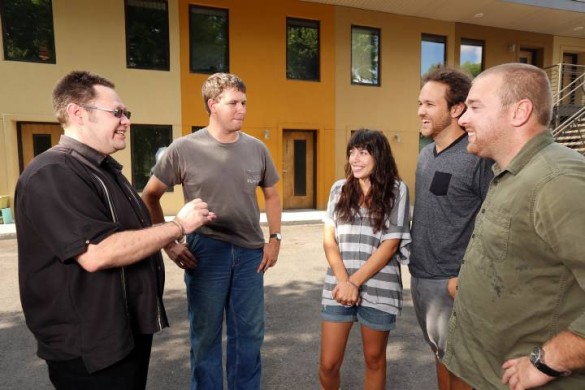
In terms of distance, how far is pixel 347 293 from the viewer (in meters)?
2.38

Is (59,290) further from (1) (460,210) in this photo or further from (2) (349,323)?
(1) (460,210)

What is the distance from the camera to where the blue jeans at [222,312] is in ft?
8.82

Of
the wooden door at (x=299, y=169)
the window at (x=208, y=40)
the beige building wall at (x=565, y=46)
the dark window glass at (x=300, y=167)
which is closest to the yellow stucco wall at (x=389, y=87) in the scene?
the wooden door at (x=299, y=169)

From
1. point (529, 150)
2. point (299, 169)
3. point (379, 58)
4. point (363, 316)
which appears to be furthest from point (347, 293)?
point (379, 58)

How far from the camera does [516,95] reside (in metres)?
1.51

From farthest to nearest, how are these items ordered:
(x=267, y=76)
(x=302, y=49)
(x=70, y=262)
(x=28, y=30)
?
(x=302, y=49), (x=267, y=76), (x=28, y=30), (x=70, y=262)

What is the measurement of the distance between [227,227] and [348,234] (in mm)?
812

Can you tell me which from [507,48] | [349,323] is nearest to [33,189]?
[349,323]

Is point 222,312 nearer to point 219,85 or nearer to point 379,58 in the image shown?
point 219,85

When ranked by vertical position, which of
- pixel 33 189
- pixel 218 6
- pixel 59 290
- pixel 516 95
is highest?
pixel 218 6

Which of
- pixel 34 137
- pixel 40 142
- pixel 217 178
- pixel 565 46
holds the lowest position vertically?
pixel 217 178

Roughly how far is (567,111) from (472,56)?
3649mm

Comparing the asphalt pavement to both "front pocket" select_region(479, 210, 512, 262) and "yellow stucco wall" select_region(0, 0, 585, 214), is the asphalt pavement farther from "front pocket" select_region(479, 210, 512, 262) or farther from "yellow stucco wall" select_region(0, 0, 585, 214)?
"yellow stucco wall" select_region(0, 0, 585, 214)

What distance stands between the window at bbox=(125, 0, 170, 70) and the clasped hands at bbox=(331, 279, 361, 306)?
10385 mm
